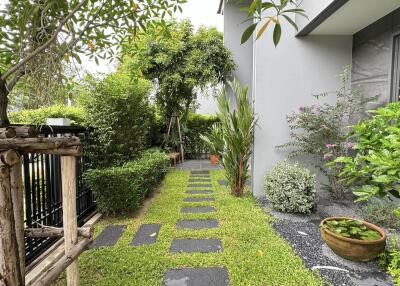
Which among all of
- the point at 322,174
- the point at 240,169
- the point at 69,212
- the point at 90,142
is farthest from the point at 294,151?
the point at 69,212

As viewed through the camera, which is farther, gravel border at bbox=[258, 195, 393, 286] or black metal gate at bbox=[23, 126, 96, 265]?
Result: black metal gate at bbox=[23, 126, 96, 265]

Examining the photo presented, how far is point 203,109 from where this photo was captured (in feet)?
38.6

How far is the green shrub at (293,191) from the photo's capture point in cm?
368

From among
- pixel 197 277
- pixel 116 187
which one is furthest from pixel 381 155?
pixel 116 187

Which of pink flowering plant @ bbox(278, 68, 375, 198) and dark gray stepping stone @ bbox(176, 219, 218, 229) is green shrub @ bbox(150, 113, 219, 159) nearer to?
pink flowering plant @ bbox(278, 68, 375, 198)

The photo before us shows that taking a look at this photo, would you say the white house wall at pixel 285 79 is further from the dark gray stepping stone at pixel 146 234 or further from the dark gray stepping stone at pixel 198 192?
the dark gray stepping stone at pixel 146 234

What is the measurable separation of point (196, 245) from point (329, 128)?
2.88 meters

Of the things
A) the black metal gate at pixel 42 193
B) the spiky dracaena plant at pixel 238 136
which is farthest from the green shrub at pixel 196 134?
the black metal gate at pixel 42 193

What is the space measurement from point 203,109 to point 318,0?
8116 mm

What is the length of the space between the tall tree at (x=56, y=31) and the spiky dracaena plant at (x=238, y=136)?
A: 2768 mm

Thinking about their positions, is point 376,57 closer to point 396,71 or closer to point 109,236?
point 396,71

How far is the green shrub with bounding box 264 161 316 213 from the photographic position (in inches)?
145

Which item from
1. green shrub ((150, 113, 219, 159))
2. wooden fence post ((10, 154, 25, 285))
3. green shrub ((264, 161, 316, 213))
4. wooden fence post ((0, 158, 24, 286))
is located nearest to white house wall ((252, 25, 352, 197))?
green shrub ((264, 161, 316, 213))

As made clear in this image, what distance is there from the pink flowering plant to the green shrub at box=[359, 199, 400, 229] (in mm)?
756
